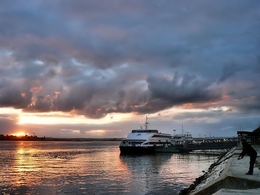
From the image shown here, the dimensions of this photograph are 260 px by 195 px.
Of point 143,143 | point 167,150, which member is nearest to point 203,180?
point 143,143

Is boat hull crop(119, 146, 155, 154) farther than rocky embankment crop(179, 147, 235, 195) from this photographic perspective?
Yes

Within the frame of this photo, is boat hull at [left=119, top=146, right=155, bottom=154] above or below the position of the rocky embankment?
below

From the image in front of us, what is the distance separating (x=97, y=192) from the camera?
2480cm

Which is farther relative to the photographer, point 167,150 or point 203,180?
point 167,150

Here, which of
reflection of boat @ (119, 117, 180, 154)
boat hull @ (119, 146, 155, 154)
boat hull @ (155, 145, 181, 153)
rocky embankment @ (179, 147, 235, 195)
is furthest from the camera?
boat hull @ (155, 145, 181, 153)

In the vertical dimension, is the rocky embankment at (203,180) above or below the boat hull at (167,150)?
above

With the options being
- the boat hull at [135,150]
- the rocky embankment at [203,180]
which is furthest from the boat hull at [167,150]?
the rocky embankment at [203,180]

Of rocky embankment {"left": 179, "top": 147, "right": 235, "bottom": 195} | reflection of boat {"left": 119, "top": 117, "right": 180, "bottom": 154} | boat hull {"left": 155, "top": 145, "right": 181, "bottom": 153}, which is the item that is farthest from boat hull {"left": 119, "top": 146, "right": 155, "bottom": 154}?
rocky embankment {"left": 179, "top": 147, "right": 235, "bottom": 195}

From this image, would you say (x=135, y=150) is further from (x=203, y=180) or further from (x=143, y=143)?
(x=203, y=180)

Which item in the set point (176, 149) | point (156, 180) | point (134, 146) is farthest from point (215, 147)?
point (156, 180)

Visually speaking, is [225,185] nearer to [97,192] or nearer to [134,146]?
[97,192]

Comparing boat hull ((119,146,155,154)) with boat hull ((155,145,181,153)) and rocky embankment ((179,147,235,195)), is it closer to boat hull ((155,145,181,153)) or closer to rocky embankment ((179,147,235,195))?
boat hull ((155,145,181,153))

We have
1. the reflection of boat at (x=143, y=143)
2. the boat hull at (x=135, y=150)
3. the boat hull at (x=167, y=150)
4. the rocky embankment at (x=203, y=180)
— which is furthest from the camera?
the boat hull at (x=167, y=150)

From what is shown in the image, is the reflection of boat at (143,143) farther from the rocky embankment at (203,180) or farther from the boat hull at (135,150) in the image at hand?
the rocky embankment at (203,180)
